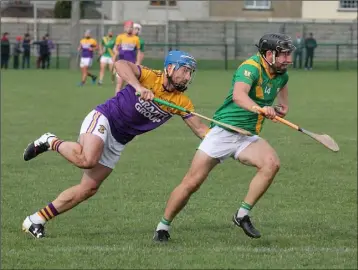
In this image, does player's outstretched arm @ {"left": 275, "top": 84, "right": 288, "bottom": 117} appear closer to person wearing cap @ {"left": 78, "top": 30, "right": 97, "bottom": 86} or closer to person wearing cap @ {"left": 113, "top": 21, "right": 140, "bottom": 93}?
person wearing cap @ {"left": 113, "top": 21, "right": 140, "bottom": 93}

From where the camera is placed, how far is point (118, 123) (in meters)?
9.01

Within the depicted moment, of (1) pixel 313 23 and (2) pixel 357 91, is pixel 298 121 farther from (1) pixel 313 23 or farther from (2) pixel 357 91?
(1) pixel 313 23

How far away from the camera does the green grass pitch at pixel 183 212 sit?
318 inches

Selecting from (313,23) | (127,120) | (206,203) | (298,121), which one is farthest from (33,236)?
(313,23)

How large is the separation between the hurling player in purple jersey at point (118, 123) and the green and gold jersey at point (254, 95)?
0.33m

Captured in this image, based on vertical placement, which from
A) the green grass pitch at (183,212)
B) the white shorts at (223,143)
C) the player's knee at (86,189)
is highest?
the white shorts at (223,143)

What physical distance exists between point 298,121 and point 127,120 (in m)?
12.6

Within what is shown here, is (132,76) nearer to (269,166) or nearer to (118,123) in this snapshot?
(118,123)

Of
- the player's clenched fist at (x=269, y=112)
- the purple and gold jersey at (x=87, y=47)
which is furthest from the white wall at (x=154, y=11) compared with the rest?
the player's clenched fist at (x=269, y=112)

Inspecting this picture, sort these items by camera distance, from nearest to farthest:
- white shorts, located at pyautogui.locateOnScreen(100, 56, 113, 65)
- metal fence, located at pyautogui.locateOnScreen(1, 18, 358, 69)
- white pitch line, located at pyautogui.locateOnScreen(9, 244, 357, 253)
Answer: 1. white pitch line, located at pyautogui.locateOnScreen(9, 244, 357, 253)
2. white shorts, located at pyautogui.locateOnScreen(100, 56, 113, 65)
3. metal fence, located at pyautogui.locateOnScreen(1, 18, 358, 69)

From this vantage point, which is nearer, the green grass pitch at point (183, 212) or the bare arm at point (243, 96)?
the green grass pitch at point (183, 212)

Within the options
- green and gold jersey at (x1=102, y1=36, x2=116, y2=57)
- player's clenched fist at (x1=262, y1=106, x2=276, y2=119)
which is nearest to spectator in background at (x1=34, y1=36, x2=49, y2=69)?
green and gold jersey at (x1=102, y1=36, x2=116, y2=57)

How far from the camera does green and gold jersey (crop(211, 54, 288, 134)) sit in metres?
8.68

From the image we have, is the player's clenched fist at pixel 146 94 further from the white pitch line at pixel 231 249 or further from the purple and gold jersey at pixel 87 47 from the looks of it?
the purple and gold jersey at pixel 87 47
